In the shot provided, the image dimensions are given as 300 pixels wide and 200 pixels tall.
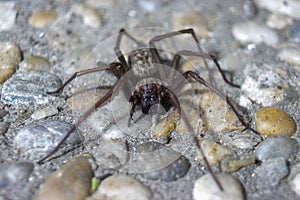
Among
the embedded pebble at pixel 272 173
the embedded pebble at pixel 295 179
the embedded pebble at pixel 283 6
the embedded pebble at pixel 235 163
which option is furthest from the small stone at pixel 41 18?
the embedded pebble at pixel 295 179

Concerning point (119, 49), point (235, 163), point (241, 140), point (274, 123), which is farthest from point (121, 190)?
point (119, 49)

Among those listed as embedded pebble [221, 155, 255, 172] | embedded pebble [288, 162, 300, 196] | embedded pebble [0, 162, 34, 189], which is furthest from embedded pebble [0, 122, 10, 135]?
embedded pebble [288, 162, 300, 196]

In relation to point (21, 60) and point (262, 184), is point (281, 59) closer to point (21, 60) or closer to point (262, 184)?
point (262, 184)

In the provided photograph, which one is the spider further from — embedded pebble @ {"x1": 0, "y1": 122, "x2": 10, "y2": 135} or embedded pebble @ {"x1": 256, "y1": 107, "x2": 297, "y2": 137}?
embedded pebble @ {"x1": 0, "y1": 122, "x2": 10, "y2": 135}

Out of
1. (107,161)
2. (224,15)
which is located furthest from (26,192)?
(224,15)

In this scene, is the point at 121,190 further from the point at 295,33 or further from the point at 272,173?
the point at 295,33

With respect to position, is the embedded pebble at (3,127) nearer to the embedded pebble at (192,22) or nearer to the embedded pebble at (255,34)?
the embedded pebble at (192,22)
